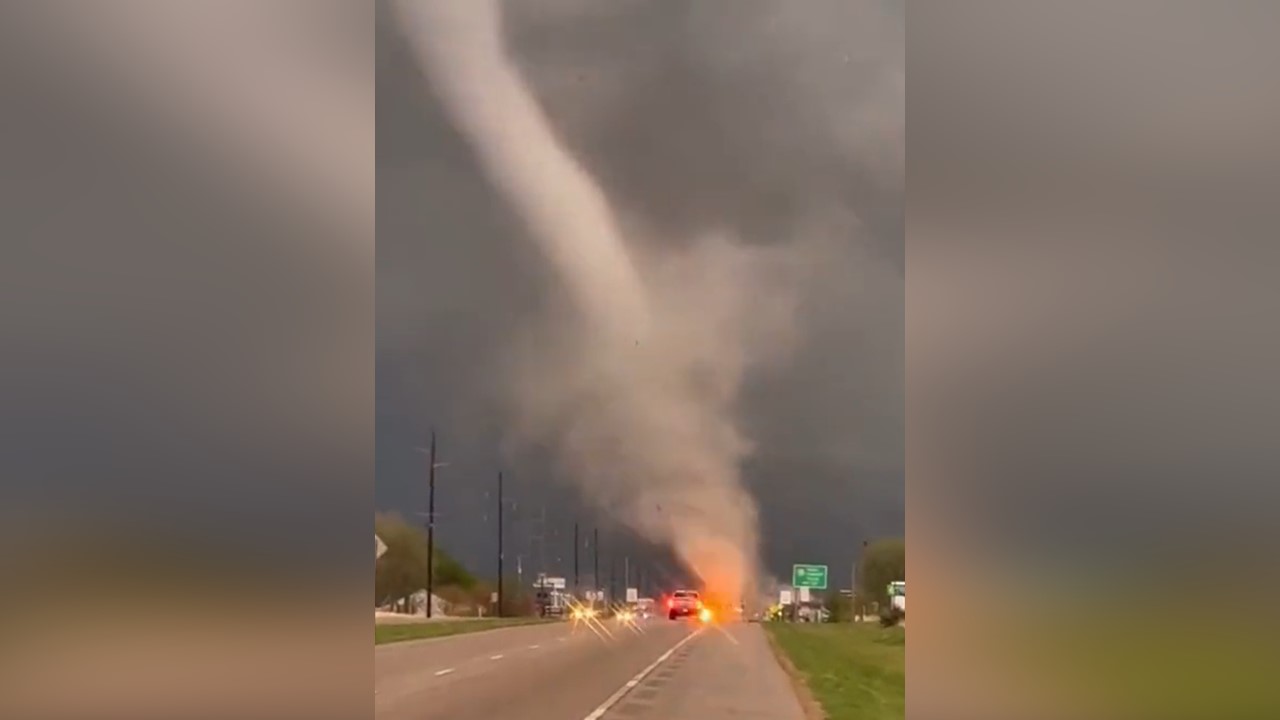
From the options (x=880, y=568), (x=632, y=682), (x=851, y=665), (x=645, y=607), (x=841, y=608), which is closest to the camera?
(x=880, y=568)

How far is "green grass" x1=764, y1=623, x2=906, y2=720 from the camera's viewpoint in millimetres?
2375

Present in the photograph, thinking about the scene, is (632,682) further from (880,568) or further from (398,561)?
(880,568)

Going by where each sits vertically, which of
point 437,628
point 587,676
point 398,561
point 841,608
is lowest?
point 587,676

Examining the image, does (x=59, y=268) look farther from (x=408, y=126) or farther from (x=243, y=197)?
(x=408, y=126)

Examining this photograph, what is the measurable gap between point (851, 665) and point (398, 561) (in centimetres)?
132

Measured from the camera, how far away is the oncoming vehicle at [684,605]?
3.12m

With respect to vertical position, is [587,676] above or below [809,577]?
below

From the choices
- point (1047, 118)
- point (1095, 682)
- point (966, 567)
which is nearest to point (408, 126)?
point (1047, 118)

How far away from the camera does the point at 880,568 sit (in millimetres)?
2559

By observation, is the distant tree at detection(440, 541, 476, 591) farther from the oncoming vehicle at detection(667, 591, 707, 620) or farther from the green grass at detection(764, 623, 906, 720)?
the green grass at detection(764, 623, 906, 720)

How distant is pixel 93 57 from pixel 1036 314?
2.21m

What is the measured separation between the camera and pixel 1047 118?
2209 mm

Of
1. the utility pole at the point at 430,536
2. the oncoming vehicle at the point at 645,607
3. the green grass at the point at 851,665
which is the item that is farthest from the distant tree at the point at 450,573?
the green grass at the point at 851,665

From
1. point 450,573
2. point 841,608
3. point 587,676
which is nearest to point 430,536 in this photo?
point 450,573
